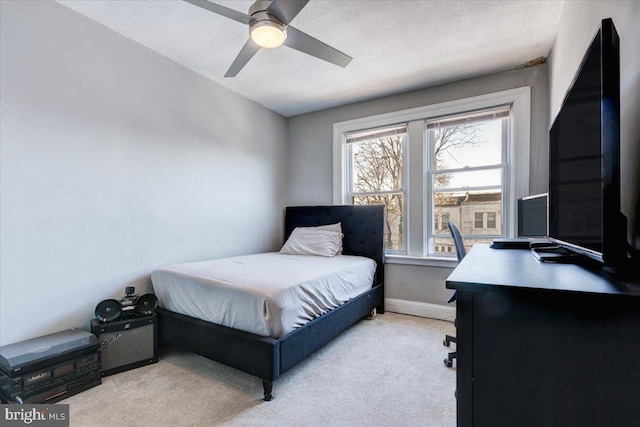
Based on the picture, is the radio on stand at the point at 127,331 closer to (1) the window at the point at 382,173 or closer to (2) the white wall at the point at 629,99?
(1) the window at the point at 382,173

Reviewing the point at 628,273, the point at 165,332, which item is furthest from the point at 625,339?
the point at 165,332

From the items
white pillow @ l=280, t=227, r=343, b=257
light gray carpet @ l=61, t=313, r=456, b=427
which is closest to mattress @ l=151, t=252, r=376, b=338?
light gray carpet @ l=61, t=313, r=456, b=427

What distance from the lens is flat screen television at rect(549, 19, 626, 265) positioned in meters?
0.80

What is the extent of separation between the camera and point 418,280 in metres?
3.39

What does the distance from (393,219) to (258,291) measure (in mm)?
2316

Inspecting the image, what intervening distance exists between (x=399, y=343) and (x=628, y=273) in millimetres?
2090

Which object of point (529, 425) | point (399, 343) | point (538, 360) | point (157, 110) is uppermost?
point (157, 110)

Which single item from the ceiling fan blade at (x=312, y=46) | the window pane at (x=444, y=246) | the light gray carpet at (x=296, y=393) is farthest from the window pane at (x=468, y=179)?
the ceiling fan blade at (x=312, y=46)

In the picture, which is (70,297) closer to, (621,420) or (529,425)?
(529,425)

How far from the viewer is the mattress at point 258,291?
6.25 ft

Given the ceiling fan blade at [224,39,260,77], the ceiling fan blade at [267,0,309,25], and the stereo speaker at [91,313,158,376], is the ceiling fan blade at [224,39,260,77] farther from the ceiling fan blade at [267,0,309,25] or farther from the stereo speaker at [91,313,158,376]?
the stereo speaker at [91,313,158,376]

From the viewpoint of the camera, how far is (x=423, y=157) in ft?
11.3

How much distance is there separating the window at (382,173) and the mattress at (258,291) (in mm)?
1054

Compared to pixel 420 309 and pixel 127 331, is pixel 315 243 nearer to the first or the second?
pixel 420 309
